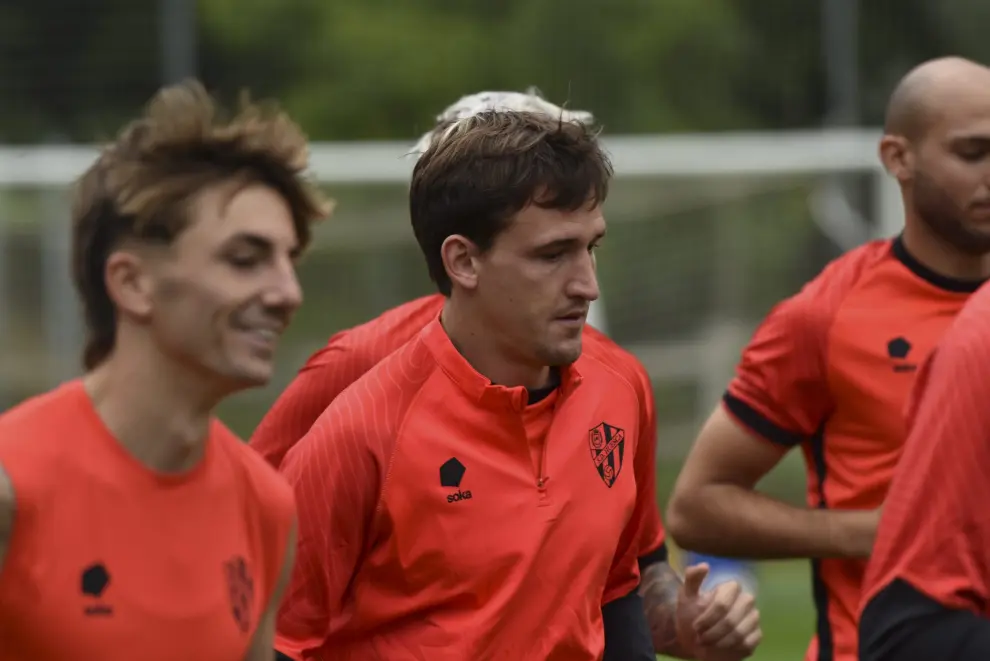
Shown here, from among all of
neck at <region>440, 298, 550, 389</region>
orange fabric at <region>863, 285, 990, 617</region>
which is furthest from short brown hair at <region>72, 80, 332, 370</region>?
orange fabric at <region>863, 285, 990, 617</region>

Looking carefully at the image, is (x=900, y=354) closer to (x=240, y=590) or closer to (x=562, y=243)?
(x=562, y=243)

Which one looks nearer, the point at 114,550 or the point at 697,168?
the point at 114,550

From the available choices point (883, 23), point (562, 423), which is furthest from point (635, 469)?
point (883, 23)

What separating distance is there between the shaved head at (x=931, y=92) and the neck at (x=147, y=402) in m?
2.32

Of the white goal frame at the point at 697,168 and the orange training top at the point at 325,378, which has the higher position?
the orange training top at the point at 325,378

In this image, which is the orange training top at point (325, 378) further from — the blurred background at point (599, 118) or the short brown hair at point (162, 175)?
the blurred background at point (599, 118)

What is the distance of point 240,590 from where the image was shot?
3020mm

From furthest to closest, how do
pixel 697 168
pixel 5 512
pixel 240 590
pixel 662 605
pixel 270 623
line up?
pixel 697 168
pixel 662 605
pixel 270 623
pixel 240 590
pixel 5 512

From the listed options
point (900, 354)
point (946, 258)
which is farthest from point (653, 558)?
point (946, 258)

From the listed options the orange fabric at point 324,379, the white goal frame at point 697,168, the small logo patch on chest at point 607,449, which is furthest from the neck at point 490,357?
the white goal frame at point 697,168

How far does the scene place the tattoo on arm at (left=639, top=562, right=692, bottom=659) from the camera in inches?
159

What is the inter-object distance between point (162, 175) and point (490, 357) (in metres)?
0.98

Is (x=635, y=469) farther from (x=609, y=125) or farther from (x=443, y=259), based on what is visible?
(x=609, y=125)

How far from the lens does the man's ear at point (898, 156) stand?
460 centimetres
